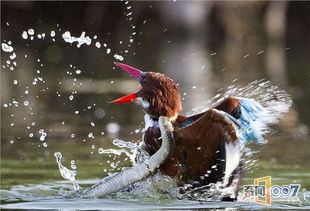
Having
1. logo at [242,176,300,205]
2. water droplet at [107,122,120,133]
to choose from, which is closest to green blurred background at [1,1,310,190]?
water droplet at [107,122,120,133]

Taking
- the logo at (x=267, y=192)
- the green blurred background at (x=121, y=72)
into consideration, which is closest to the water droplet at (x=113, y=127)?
the green blurred background at (x=121, y=72)

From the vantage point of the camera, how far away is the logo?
6.23m

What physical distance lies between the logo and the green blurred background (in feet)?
0.43

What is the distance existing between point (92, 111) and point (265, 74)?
4133 mm

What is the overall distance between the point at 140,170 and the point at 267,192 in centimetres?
90

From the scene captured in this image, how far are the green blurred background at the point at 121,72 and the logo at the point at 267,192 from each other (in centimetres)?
13

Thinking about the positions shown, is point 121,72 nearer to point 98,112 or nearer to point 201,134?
point 98,112

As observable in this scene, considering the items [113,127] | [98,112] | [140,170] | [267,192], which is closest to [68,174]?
[140,170]

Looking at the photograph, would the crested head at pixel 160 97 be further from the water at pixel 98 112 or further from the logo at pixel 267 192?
the logo at pixel 267 192

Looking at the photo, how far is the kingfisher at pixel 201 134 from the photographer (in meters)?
5.70

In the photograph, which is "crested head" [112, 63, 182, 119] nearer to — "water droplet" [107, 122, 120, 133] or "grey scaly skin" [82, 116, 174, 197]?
"grey scaly skin" [82, 116, 174, 197]

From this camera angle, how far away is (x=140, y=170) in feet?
19.7

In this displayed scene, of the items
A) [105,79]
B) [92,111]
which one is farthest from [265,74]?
[92,111]

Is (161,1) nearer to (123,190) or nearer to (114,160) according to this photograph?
(114,160)
